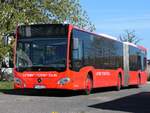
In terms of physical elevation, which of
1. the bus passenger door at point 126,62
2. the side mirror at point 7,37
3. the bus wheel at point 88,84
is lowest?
the bus wheel at point 88,84

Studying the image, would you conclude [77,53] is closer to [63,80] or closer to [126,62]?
[63,80]

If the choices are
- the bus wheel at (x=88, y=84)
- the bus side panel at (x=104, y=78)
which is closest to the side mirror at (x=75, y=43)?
the bus wheel at (x=88, y=84)

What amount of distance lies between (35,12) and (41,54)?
563 inches

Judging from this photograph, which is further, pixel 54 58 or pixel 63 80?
pixel 54 58

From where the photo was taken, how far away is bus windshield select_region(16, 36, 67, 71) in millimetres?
22484

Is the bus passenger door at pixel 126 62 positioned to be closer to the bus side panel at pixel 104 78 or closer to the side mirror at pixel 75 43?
the bus side panel at pixel 104 78

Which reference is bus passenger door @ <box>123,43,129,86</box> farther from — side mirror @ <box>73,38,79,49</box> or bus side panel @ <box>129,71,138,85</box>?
side mirror @ <box>73,38,79,49</box>

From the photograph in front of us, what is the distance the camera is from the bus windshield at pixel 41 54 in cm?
2248

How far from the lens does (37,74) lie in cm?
2277

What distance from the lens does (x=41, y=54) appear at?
22.8 metres

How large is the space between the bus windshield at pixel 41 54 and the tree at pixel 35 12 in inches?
445

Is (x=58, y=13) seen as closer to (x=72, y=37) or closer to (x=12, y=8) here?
(x=12, y=8)

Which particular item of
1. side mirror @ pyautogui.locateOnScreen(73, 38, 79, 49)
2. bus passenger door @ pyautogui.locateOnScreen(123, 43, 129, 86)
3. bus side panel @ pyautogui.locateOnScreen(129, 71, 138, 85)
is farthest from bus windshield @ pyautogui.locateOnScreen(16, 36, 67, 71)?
bus side panel @ pyautogui.locateOnScreen(129, 71, 138, 85)

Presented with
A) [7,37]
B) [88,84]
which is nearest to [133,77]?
[7,37]
